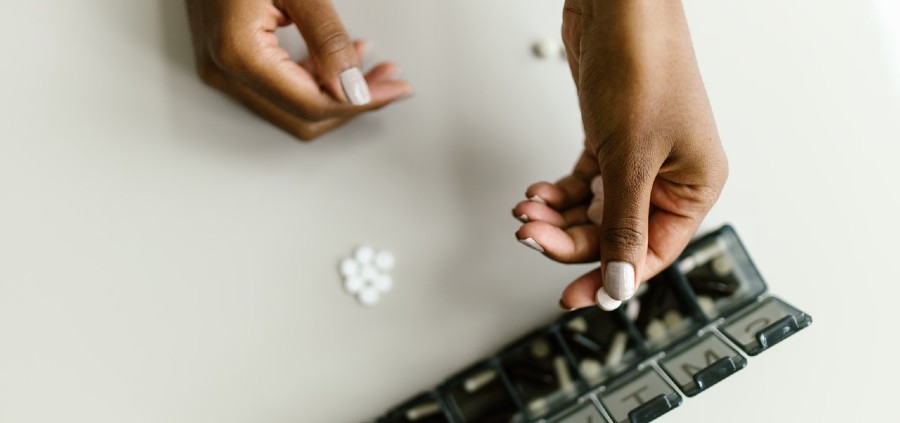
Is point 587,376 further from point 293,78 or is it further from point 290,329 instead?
point 293,78

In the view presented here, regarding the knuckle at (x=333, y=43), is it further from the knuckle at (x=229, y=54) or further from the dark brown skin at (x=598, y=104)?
the knuckle at (x=229, y=54)

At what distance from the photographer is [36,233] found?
1.05m

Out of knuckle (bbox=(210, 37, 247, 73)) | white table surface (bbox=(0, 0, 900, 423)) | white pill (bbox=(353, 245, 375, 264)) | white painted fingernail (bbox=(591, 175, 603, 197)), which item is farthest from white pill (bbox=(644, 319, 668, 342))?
knuckle (bbox=(210, 37, 247, 73))

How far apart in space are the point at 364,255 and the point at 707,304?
1.74ft

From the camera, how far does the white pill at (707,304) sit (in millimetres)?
993

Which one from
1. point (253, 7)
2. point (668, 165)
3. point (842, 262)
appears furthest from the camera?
point (842, 262)

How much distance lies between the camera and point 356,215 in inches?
42.3

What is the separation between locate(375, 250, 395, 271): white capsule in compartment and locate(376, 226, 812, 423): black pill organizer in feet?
0.65

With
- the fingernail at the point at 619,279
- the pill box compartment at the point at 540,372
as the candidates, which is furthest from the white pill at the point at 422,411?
the fingernail at the point at 619,279

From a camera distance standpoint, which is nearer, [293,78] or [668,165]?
[668,165]

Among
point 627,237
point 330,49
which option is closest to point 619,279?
point 627,237

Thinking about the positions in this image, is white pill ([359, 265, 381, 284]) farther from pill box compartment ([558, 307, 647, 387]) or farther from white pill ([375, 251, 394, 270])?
pill box compartment ([558, 307, 647, 387])

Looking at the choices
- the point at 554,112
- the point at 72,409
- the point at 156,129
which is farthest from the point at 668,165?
the point at 72,409

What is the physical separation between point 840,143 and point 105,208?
3.98ft
